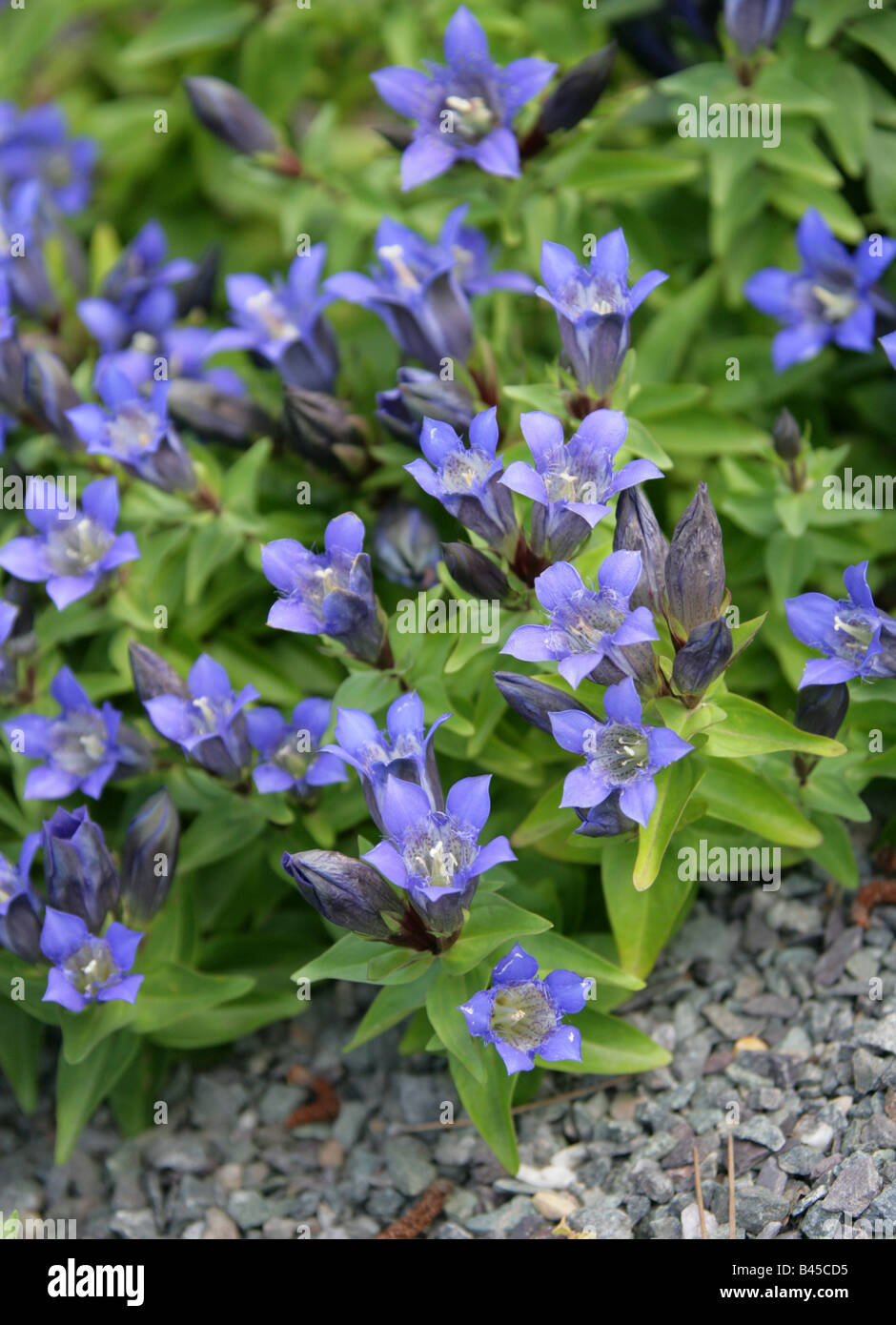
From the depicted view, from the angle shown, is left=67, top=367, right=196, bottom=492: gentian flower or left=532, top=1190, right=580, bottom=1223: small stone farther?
left=67, top=367, right=196, bottom=492: gentian flower

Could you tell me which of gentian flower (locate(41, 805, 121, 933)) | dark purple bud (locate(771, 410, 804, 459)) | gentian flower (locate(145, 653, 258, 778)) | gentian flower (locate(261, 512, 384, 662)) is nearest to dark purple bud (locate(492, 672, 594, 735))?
gentian flower (locate(261, 512, 384, 662))

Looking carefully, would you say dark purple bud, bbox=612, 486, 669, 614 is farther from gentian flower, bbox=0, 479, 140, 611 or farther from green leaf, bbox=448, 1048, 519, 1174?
gentian flower, bbox=0, 479, 140, 611

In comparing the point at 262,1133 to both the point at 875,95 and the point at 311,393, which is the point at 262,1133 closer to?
the point at 311,393

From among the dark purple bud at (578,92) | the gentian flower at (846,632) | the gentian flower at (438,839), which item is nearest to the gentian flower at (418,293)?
the dark purple bud at (578,92)

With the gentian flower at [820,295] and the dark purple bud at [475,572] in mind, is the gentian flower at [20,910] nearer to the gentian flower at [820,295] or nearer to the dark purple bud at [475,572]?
the dark purple bud at [475,572]

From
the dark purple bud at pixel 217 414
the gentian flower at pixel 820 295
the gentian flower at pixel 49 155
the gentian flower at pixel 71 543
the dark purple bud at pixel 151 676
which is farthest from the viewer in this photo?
the gentian flower at pixel 49 155

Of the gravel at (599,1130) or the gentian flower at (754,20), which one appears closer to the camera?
the gravel at (599,1130)

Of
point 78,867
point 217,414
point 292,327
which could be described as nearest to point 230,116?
point 292,327
